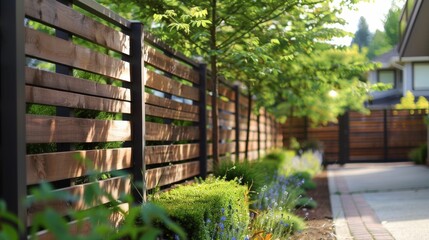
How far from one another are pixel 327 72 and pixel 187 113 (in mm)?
3604

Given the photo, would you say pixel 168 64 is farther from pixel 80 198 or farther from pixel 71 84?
pixel 80 198

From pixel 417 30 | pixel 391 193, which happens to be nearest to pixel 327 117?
pixel 417 30

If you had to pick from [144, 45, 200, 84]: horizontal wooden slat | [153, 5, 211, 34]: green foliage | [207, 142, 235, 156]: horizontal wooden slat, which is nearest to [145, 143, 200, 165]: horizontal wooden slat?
[144, 45, 200, 84]: horizontal wooden slat

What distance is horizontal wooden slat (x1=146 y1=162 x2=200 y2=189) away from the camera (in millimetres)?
5645

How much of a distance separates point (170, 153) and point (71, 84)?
8.64 feet

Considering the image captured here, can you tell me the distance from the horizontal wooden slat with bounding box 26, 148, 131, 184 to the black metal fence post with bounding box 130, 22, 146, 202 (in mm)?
230

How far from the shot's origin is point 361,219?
26.7ft

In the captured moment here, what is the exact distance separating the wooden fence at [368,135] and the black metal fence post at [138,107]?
1900 centimetres

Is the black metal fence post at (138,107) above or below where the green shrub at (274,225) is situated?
above

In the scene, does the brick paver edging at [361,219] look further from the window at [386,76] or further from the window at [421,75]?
the window at [386,76]

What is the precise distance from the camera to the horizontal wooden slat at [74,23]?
11.6 feet

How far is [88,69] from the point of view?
4316 mm

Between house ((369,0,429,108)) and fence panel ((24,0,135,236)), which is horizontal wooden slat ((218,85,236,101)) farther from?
fence panel ((24,0,135,236))

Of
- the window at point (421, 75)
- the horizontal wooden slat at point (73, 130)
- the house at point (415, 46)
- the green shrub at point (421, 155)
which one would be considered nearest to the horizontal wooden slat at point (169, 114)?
the horizontal wooden slat at point (73, 130)
